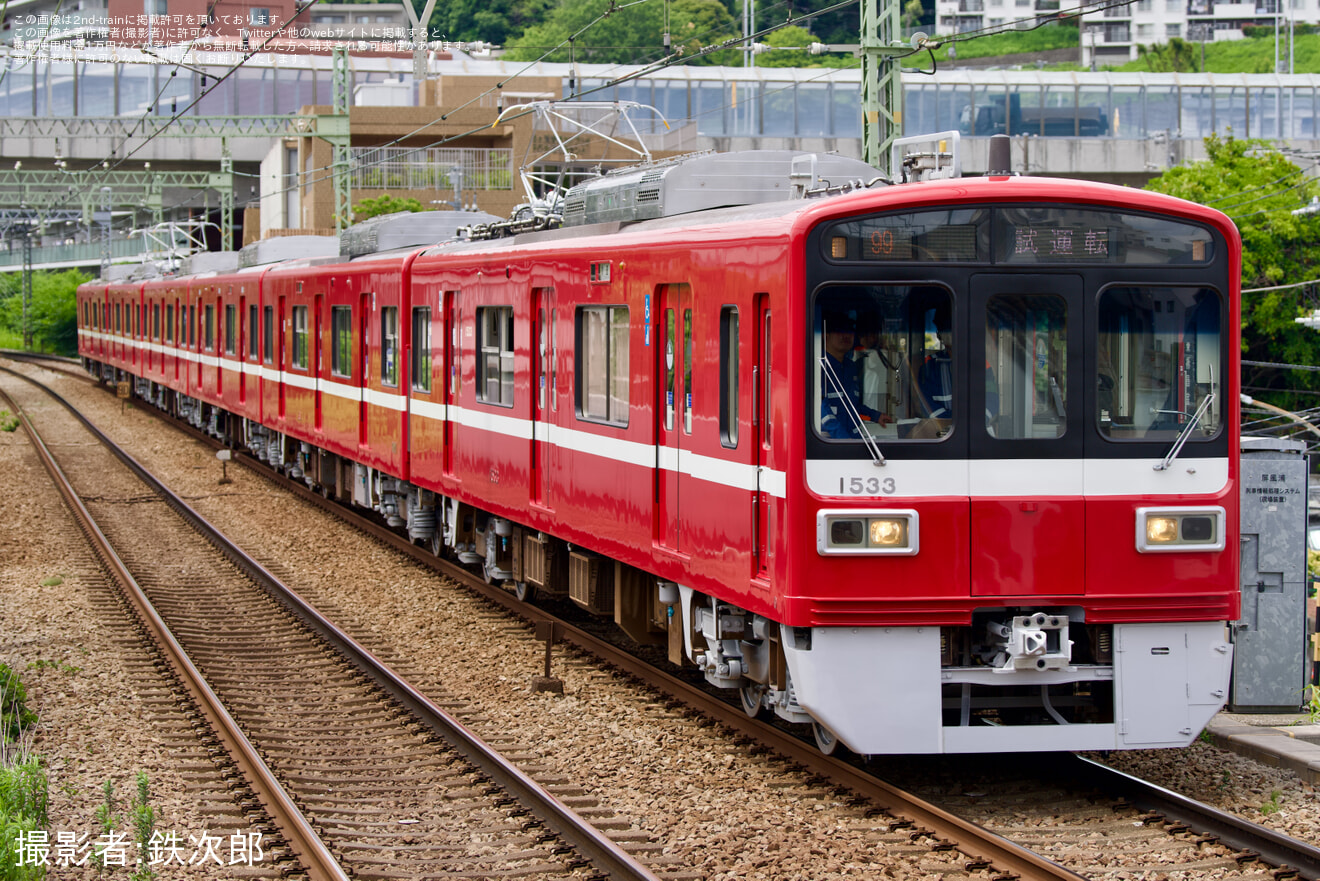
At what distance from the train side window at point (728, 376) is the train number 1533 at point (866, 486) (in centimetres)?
90

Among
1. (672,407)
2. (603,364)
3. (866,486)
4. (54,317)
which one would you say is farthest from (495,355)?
(54,317)

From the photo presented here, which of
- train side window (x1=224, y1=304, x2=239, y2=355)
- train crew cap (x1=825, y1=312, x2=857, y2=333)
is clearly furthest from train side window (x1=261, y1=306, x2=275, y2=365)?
train crew cap (x1=825, y1=312, x2=857, y2=333)

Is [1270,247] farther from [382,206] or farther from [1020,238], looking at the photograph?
[1020,238]

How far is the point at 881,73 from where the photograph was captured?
1486 centimetres

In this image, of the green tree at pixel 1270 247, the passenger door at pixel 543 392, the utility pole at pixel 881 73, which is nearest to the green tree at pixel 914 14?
the green tree at pixel 1270 247

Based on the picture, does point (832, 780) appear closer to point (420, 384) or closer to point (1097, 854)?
point (1097, 854)

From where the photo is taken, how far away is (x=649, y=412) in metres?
8.97

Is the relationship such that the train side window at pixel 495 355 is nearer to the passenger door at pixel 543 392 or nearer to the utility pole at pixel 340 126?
the passenger door at pixel 543 392

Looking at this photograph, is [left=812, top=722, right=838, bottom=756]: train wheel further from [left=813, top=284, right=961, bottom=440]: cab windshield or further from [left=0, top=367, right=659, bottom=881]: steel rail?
[left=813, top=284, right=961, bottom=440]: cab windshield

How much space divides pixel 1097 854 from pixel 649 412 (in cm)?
357

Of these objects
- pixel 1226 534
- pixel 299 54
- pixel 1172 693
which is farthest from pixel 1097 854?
pixel 299 54

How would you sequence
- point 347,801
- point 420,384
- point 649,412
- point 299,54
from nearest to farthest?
point 347,801 → point 649,412 → point 420,384 → point 299,54

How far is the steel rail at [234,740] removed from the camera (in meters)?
6.60

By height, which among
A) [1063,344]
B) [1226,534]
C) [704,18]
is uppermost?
[704,18]
